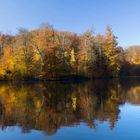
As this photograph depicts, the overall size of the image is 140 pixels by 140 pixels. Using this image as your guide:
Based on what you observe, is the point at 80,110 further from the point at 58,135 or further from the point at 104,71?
the point at 104,71

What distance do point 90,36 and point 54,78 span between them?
17.5m

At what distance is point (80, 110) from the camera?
73.3ft

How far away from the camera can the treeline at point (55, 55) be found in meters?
71.4

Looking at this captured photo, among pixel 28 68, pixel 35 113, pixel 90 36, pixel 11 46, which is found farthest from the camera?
pixel 90 36

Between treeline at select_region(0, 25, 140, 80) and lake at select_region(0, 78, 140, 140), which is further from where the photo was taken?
treeline at select_region(0, 25, 140, 80)

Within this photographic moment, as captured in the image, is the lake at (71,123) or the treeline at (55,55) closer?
the lake at (71,123)

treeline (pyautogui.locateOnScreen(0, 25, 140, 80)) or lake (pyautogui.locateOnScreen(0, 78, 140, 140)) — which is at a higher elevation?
treeline (pyautogui.locateOnScreen(0, 25, 140, 80))

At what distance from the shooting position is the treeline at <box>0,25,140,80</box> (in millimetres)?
71438

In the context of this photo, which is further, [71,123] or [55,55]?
[55,55]

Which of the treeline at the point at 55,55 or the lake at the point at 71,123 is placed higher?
the treeline at the point at 55,55

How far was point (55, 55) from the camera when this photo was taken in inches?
2864

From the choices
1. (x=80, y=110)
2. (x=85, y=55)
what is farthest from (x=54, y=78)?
(x=80, y=110)

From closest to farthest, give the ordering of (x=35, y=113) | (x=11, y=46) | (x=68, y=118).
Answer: (x=68, y=118) < (x=35, y=113) < (x=11, y=46)

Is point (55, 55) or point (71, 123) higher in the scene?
point (55, 55)
